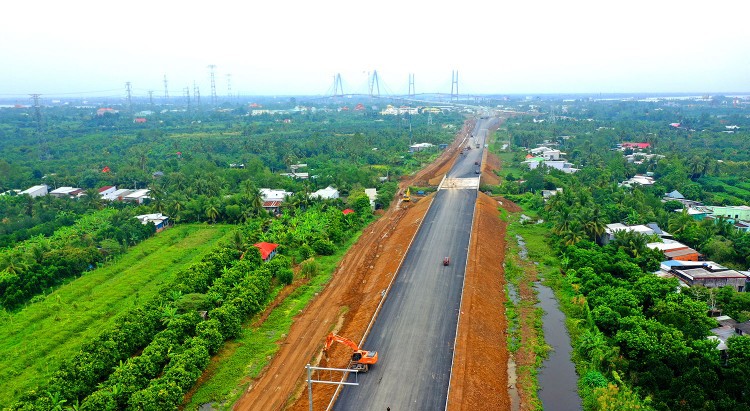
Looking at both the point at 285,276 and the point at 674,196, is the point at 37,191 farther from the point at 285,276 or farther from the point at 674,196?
the point at 674,196

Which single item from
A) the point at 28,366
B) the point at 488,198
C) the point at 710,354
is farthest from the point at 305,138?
the point at 710,354

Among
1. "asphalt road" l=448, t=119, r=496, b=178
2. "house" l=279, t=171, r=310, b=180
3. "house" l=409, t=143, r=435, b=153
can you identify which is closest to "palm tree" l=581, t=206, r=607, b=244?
"asphalt road" l=448, t=119, r=496, b=178

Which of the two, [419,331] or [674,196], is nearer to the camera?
[419,331]

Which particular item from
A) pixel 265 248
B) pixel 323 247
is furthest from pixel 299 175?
pixel 265 248

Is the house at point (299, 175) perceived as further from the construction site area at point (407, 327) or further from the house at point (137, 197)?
the construction site area at point (407, 327)

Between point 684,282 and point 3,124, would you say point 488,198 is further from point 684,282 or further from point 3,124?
point 3,124

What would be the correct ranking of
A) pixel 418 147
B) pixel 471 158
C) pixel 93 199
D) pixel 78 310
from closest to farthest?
pixel 78 310, pixel 93 199, pixel 471 158, pixel 418 147
